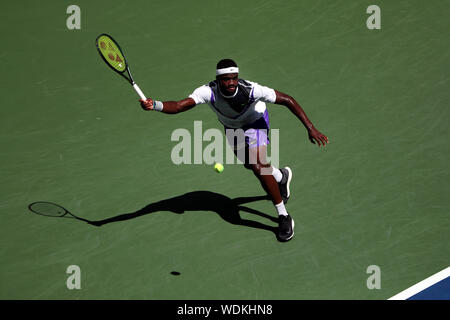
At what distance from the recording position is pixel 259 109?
8.46 metres

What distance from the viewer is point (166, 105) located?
789 cm

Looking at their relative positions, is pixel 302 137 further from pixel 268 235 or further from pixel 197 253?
pixel 197 253

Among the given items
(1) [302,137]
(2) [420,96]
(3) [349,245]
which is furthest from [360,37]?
(3) [349,245]

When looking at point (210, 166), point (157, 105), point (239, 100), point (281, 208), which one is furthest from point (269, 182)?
point (210, 166)

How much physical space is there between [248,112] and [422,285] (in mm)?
3170

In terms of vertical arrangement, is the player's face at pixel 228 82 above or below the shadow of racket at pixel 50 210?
above

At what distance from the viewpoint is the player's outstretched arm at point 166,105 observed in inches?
296

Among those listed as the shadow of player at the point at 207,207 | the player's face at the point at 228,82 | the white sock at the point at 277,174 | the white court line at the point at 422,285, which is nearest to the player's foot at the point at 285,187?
the white sock at the point at 277,174

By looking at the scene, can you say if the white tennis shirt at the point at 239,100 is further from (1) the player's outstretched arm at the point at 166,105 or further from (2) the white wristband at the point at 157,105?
(2) the white wristband at the point at 157,105

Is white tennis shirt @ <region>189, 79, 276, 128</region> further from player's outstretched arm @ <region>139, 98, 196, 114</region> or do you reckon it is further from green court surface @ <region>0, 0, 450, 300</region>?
green court surface @ <region>0, 0, 450, 300</region>

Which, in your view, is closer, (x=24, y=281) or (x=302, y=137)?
(x=24, y=281)

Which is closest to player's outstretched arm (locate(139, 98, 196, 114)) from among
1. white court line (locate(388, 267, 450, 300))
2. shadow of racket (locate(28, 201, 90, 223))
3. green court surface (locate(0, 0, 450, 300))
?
green court surface (locate(0, 0, 450, 300))

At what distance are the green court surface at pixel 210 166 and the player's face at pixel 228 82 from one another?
2086 millimetres

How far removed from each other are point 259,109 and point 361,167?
7.76 feet
